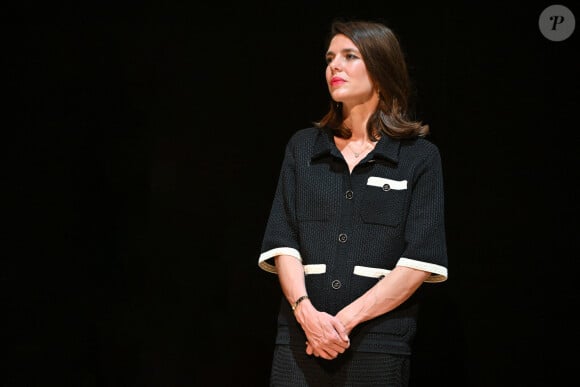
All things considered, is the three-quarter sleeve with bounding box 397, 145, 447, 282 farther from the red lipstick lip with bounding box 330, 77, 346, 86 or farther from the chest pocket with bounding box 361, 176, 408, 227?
the red lipstick lip with bounding box 330, 77, 346, 86

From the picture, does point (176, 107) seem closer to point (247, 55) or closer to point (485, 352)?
point (247, 55)

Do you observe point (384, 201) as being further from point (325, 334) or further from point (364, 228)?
point (325, 334)

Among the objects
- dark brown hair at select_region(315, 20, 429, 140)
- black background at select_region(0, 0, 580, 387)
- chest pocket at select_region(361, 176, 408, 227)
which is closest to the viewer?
chest pocket at select_region(361, 176, 408, 227)

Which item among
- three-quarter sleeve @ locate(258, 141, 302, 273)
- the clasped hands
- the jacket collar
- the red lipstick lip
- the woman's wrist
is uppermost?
the red lipstick lip

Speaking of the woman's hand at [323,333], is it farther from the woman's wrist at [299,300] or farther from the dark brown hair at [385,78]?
the dark brown hair at [385,78]

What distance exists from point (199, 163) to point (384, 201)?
3.22ft

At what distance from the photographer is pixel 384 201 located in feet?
6.40

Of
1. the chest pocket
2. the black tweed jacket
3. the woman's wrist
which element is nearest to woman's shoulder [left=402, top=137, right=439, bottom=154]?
the black tweed jacket

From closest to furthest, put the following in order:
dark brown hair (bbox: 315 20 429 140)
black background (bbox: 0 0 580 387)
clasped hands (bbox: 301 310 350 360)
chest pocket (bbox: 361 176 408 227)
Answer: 1. clasped hands (bbox: 301 310 350 360)
2. chest pocket (bbox: 361 176 408 227)
3. dark brown hair (bbox: 315 20 429 140)
4. black background (bbox: 0 0 580 387)

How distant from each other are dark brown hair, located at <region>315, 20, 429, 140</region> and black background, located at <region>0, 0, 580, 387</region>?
0.56 m

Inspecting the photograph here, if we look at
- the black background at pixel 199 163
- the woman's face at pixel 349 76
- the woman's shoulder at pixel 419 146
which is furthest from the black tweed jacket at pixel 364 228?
the black background at pixel 199 163

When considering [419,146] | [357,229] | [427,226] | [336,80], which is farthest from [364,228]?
[336,80]

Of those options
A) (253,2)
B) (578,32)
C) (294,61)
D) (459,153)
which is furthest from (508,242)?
(253,2)

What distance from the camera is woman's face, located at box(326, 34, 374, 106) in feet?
6.74
